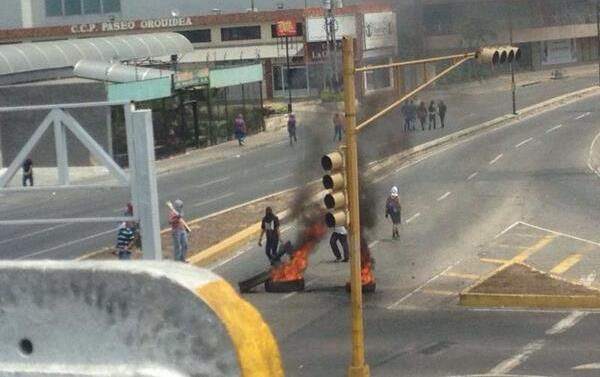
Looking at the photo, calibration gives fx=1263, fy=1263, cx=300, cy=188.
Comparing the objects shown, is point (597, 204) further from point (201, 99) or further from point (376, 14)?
point (201, 99)

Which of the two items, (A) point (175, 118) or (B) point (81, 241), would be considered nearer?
(B) point (81, 241)

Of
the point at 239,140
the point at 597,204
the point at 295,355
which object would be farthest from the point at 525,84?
the point at 295,355

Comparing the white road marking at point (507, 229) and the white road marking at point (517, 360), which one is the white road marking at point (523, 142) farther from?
the white road marking at point (517, 360)

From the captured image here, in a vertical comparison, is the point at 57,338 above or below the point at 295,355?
above

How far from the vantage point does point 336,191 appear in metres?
17.7

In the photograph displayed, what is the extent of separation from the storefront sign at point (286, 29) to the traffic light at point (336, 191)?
54.6 metres

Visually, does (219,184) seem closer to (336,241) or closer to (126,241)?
(336,241)

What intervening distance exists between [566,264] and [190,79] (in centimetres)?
3118

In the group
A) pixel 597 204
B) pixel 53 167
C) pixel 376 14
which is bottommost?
pixel 597 204

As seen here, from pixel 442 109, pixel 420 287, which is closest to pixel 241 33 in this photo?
pixel 442 109

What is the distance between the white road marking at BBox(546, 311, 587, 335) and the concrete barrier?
13.5 meters

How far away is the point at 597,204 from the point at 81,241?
15.0m

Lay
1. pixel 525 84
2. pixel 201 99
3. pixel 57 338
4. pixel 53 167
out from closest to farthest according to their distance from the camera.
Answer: pixel 57 338, pixel 53 167, pixel 201 99, pixel 525 84

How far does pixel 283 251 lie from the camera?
2723 cm
